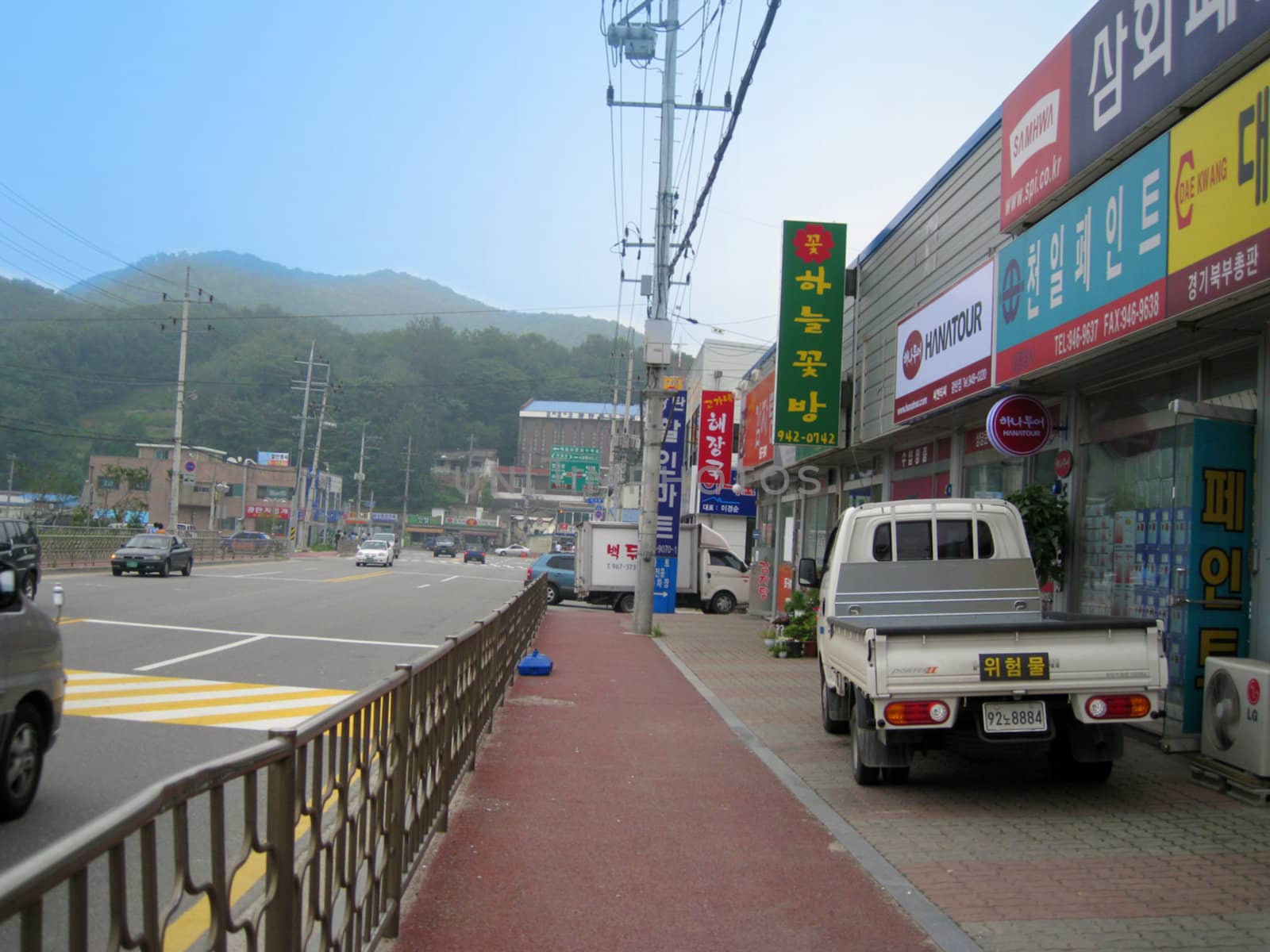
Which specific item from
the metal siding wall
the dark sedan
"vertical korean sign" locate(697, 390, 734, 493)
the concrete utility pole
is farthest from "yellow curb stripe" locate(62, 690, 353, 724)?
the dark sedan

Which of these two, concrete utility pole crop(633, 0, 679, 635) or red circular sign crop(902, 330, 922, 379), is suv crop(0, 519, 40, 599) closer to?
concrete utility pole crop(633, 0, 679, 635)

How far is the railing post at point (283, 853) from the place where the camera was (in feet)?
10.4

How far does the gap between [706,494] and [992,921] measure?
29361 millimetres

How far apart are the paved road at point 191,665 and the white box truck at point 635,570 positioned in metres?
2.74

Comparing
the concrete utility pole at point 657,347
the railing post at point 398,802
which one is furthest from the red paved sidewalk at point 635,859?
the concrete utility pole at point 657,347

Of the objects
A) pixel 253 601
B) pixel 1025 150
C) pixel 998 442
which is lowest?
pixel 253 601

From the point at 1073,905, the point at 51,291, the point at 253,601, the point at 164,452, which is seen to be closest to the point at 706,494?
the point at 253,601

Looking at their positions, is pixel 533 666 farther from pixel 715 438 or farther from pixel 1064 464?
pixel 715 438

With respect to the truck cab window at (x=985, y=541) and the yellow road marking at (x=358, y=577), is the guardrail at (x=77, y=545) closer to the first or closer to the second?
the yellow road marking at (x=358, y=577)

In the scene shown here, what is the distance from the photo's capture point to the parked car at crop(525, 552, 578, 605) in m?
33.5

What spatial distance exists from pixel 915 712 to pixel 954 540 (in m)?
2.82

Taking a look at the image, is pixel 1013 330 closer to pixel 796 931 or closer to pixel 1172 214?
pixel 1172 214

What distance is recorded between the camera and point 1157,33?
29.8 feet

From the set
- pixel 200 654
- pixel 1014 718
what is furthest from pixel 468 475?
pixel 1014 718
